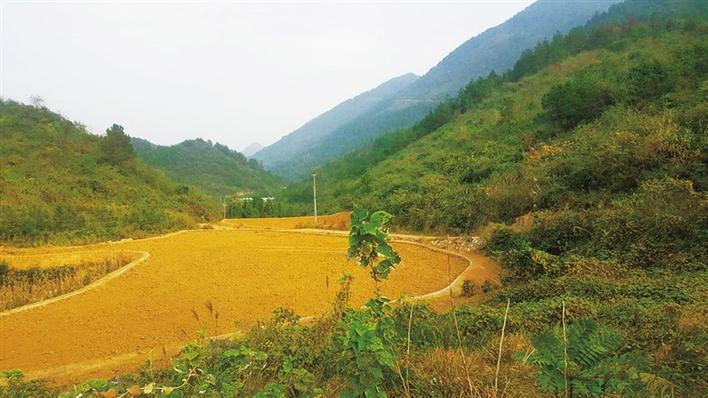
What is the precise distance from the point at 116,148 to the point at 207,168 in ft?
183

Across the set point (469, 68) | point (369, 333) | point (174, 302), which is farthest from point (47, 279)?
point (469, 68)

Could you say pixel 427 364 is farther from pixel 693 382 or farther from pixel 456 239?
pixel 456 239

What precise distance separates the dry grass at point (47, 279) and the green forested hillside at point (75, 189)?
8.13 metres

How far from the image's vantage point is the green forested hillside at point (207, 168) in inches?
3209

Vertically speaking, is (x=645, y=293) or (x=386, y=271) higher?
(x=386, y=271)

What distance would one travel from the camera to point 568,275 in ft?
23.3

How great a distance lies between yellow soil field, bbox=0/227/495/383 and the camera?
21.5 ft

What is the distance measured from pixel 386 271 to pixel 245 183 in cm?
9253

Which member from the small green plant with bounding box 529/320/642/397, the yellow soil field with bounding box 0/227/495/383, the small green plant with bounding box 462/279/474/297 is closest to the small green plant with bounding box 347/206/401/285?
the small green plant with bounding box 529/320/642/397

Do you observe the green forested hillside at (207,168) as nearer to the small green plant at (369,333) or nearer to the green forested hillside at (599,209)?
the green forested hillside at (599,209)

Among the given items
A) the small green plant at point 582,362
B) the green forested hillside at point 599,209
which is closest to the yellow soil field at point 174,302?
the green forested hillside at point 599,209

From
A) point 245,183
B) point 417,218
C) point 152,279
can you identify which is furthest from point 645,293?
point 245,183

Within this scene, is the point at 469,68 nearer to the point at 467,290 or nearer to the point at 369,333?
the point at 467,290

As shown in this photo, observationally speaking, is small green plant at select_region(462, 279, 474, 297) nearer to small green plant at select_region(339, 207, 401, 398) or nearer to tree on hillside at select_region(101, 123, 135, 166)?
small green plant at select_region(339, 207, 401, 398)
